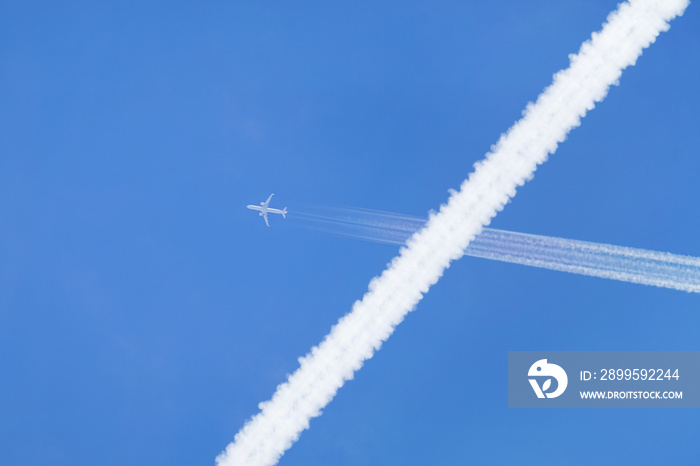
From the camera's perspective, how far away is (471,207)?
971cm

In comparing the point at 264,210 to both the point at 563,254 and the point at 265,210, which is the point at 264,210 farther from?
the point at 563,254

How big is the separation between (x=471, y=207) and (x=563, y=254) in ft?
7.25

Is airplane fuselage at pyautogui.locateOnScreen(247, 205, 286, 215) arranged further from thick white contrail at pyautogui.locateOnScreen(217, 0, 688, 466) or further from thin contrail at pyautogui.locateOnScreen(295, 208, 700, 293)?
thick white contrail at pyautogui.locateOnScreen(217, 0, 688, 466)

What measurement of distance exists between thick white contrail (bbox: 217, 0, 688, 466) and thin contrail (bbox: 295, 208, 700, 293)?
1.20ft

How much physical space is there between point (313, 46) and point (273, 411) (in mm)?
8107

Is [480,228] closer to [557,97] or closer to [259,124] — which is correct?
[557,97]

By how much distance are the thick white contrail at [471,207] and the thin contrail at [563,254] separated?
14.4 inches

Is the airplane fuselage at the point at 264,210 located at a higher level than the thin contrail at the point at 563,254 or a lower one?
lower

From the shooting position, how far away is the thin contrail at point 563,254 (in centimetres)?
967

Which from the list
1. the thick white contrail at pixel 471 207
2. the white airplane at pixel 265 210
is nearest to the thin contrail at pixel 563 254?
the thick white contrail at pixel 471 207

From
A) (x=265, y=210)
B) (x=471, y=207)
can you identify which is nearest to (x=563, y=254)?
(x=471, y=207)

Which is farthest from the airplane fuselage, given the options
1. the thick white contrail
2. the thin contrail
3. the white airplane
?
the thick white contrail

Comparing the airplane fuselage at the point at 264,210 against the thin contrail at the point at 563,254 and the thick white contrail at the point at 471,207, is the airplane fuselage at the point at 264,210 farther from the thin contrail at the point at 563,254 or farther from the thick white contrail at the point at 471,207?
the thick white contrail at the point at 471,207

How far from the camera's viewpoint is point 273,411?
10117 millimetres
